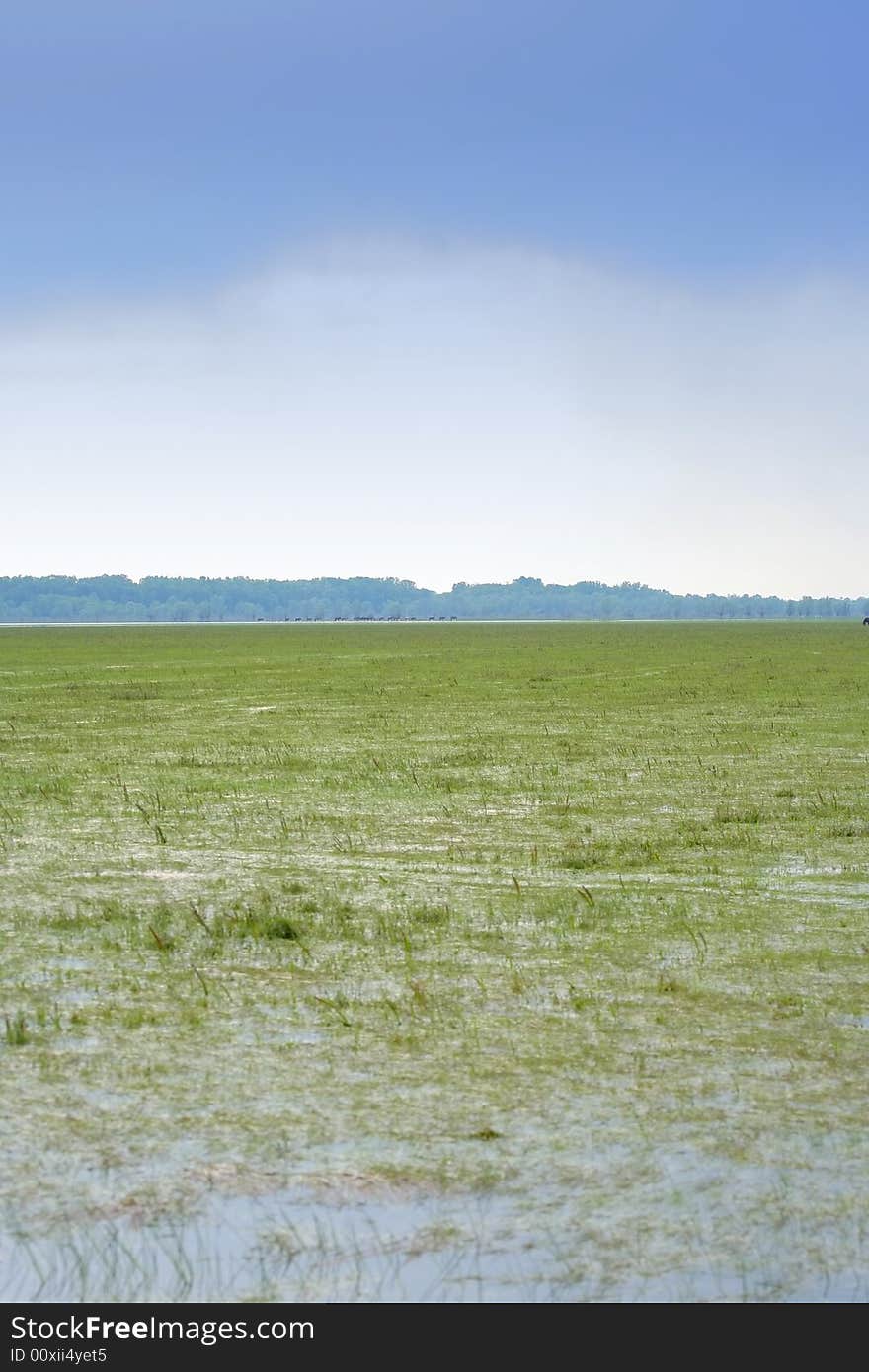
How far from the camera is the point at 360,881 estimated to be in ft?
43.9

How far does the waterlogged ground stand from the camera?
5762 mm

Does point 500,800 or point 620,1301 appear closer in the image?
point 620,1301

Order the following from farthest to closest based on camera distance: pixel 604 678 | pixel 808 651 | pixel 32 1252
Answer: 1. pixel 808 651
2. pixel 604 678
3. pixel 32 1252

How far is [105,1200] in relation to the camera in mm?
6172

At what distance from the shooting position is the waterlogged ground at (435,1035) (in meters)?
5.76

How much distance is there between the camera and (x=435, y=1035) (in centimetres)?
853

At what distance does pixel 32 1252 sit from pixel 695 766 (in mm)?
17163
